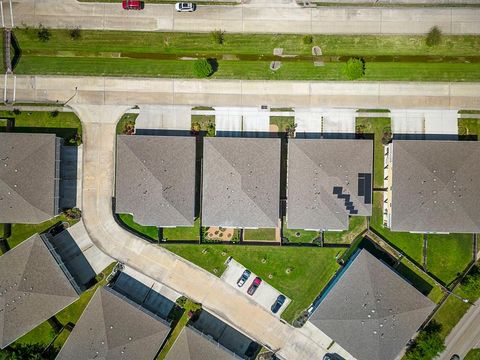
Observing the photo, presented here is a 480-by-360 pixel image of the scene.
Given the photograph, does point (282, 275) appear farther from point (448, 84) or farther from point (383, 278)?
point (448, 84)

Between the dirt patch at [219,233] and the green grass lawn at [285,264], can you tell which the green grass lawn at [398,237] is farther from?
the dirt patch at [219,233]

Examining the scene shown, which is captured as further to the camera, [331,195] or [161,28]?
[161,28]

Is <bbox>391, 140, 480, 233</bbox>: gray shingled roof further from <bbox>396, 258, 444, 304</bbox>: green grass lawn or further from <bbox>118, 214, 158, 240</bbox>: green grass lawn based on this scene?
<bbox>118, 214, 158, 240</bbox>: green grass lawn

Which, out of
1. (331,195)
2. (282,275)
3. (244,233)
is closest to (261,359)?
(282,275)

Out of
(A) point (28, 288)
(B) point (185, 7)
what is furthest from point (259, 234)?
(B) point (185, 7)

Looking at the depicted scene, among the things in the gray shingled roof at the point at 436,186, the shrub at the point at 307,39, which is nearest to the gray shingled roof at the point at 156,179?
the shrub at the point at 307,39

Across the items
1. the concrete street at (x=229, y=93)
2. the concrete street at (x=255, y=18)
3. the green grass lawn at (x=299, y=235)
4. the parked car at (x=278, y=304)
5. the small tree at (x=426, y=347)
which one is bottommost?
the small tree at (x=426, y=347)
